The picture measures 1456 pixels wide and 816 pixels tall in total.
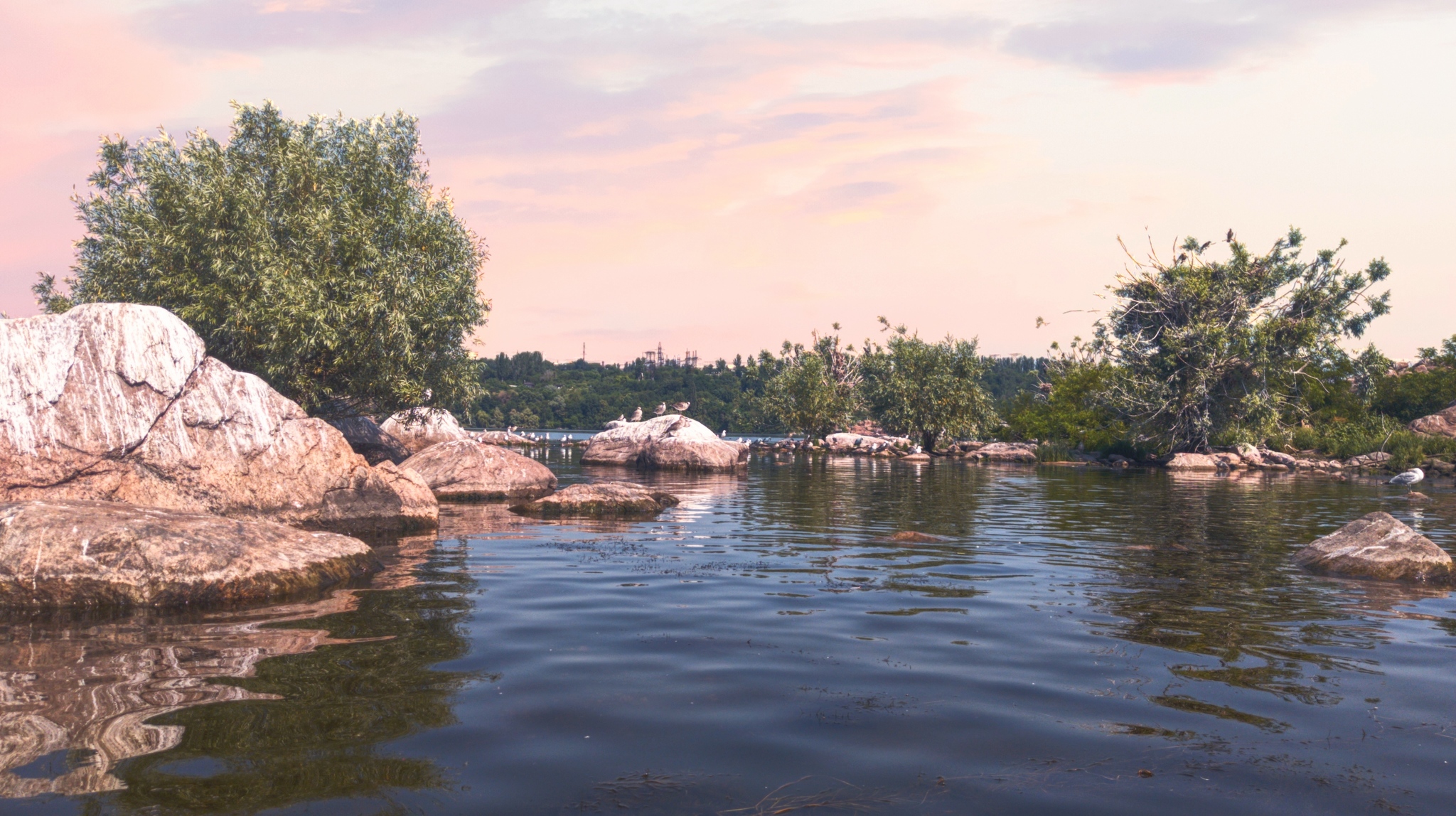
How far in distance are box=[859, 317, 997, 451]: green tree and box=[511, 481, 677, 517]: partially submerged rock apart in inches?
1808

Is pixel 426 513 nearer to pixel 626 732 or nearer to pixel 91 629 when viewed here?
pixel 91 629

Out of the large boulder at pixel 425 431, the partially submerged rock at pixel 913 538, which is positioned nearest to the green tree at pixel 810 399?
the large boulder at pixel 425 431

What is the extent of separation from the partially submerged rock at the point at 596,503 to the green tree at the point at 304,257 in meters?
8.93

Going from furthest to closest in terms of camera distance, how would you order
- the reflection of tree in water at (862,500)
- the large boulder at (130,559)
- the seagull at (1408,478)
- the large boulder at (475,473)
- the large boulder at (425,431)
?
the large boulder at (425,431), the seagull at (1408,478), the large boulder at (475,473), the reflection of tree in water at (862,500), the large boulder at (130,559)

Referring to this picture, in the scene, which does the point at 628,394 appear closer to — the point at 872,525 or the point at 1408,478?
the point at 1408,478

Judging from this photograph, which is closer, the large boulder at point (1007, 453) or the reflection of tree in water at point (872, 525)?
the reflection of tree in water at point (872, 525)

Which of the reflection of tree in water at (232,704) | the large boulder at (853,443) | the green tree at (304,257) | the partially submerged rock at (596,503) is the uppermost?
the green tree at (304,257)

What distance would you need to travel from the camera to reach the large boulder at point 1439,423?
47812 millimetres

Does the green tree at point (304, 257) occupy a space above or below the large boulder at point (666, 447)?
above

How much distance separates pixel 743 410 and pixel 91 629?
13533cm

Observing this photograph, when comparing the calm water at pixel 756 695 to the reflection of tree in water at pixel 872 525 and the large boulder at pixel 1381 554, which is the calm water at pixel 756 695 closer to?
the reflection of tree in water at pixel 872 525

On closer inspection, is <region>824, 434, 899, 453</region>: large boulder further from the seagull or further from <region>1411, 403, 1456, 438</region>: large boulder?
the seagull

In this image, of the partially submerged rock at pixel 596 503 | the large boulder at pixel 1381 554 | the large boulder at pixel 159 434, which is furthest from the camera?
the partially submerged rock at pixel 596 503

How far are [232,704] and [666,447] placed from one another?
35.2m
